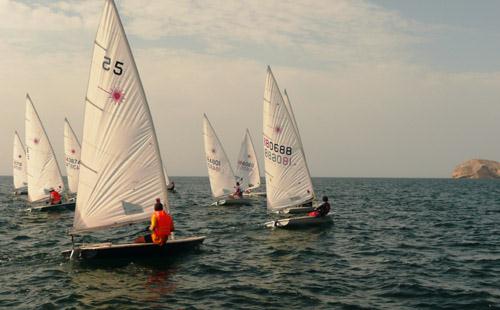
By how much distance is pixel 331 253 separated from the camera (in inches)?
787

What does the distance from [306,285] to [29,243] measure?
49.5ft

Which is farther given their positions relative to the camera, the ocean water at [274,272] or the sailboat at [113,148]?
the sailboat at [113,148]

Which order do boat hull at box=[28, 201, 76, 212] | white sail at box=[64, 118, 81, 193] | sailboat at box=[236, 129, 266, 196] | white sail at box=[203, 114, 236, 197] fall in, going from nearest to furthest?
1. boat hull at box=[28, 201, 76, 212]
2. white sail at box=[203, 114, 236, 197]
3. white sail at box=[64, 118, 81, 193]
4. sailboat at box=[236, 129, 266, 196]

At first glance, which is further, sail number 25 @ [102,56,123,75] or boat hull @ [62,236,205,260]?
sail number 25 @ [102,56,123,75]

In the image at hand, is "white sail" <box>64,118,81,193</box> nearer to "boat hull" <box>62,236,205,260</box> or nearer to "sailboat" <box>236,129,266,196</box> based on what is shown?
"sailboat" <box>236,129,266,196</box>

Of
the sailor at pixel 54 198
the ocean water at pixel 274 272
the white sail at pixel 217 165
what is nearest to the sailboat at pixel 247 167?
the white sail at pixel 217 165

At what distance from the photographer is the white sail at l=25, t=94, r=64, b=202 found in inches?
1510

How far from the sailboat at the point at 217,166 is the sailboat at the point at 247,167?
7116mm

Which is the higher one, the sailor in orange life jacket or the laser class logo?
the laser class logo

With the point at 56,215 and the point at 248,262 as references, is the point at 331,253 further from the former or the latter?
the point at 56,215

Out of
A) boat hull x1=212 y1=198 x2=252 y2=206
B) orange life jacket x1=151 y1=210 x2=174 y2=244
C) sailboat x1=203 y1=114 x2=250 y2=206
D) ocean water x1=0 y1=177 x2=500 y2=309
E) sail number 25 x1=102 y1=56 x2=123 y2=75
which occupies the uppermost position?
sail number 25 x1=102 y1=56 x2=123 y2=75

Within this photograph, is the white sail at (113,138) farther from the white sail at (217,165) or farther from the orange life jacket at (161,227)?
the white sail at (217,165)

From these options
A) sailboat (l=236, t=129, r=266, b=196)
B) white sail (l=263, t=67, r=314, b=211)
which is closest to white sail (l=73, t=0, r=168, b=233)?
white sail (l=263, t=67, r=314, b=211)

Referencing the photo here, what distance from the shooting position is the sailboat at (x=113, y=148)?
16625 millimetres
